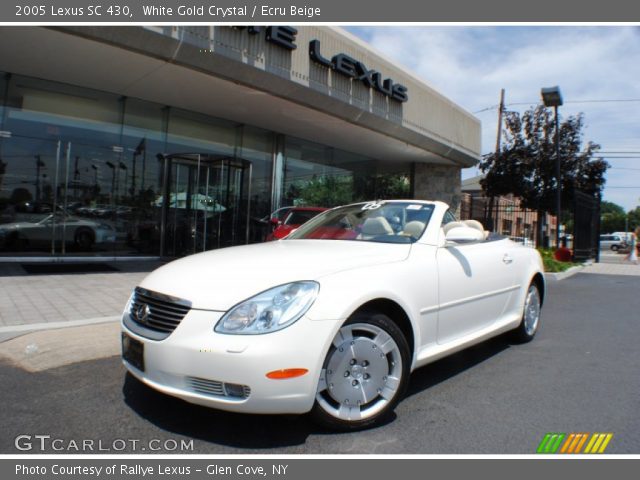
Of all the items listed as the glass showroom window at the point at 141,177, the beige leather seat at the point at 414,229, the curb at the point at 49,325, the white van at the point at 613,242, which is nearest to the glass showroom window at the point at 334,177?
the glass showroom window at the point at 141,177

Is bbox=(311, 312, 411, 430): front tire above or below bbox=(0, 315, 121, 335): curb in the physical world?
above

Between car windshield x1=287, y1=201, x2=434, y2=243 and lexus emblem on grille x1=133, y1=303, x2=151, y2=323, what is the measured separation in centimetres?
165

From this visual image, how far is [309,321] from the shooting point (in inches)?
103

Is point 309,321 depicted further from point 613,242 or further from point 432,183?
point 613,242

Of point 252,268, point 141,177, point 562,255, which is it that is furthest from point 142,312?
point 562,255

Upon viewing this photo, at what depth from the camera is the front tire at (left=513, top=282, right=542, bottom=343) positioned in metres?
4.98

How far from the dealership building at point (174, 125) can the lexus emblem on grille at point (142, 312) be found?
5.76 m

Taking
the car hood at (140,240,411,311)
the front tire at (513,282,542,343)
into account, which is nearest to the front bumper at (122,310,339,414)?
the car hood at (140,240,411,311)

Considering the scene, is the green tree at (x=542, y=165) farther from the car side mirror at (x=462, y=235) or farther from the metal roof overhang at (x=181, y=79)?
the car side mirror at (x=462, y=235)
